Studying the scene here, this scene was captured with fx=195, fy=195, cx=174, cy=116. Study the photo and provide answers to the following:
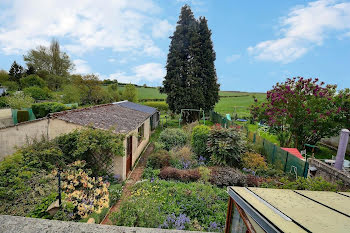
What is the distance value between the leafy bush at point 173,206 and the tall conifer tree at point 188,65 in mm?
17981

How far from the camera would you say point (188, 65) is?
25.8 meters

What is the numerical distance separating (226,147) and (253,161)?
1678mm

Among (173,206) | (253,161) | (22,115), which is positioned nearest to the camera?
(173,206)

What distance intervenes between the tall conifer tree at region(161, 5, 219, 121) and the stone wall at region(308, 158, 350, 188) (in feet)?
56.2

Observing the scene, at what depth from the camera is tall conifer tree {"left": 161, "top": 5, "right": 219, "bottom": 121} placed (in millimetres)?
25312

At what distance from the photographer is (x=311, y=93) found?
14.2 metres

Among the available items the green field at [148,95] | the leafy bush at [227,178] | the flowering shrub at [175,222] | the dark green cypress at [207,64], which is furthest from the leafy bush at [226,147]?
the green field at [148,95]

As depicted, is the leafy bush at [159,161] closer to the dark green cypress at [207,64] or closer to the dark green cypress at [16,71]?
the dark green cypress at [207,64]

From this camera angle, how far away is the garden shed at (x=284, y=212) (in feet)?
4.90

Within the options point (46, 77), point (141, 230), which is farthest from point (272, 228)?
point (46, 77)

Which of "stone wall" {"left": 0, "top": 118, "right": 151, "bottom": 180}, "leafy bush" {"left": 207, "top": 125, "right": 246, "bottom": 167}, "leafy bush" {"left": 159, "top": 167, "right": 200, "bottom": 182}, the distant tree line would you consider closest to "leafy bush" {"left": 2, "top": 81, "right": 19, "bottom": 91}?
the distant tree line

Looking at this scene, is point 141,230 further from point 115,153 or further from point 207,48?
point 207,48

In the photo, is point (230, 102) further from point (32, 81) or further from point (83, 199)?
point (83, 199)

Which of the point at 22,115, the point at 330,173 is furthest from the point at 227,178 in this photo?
the point at 22,115
